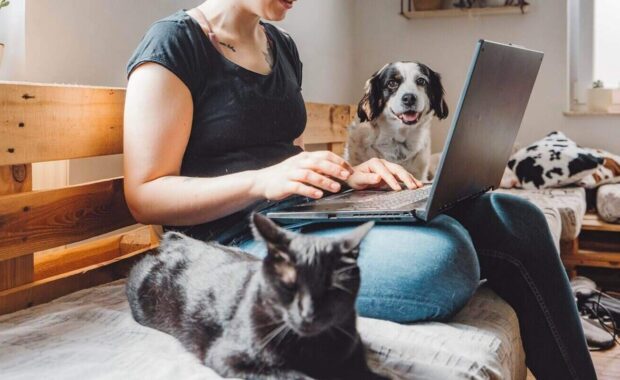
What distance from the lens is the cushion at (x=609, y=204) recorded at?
268 cm

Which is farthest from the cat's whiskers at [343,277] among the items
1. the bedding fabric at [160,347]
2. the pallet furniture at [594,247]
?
the pallet furniture at [594,247]

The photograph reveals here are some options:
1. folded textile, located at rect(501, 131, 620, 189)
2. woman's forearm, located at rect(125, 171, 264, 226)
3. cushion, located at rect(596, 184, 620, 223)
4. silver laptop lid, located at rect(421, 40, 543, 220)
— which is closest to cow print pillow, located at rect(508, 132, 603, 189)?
folded textile, located at rect(501, 131, 620, 189)

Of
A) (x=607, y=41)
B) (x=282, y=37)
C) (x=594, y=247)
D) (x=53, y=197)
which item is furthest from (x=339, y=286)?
(x=607, y=41)

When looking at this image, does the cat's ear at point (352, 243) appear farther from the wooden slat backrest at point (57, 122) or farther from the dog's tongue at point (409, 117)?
the dog's tongue at point (409, 117)

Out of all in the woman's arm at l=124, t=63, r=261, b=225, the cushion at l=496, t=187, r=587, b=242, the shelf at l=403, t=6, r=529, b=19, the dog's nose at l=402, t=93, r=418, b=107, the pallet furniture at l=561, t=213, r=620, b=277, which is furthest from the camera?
the shelf at l=403, t=6, r=529, b=19

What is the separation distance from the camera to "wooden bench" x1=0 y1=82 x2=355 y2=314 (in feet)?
3.45

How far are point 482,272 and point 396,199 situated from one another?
25 centimetres

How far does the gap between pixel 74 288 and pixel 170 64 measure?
0.47 metres

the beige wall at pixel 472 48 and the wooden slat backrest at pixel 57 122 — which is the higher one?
the beige wall at pixel 472 48

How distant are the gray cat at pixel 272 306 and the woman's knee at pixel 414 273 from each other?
201mm

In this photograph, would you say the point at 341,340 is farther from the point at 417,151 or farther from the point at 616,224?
the point at 616,224

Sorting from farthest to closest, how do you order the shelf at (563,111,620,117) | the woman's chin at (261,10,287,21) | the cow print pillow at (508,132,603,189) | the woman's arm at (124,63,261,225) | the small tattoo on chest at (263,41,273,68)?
the shelf at (563,111,620,117)
the cow print pillow at (508,132,603,189)
the small tattoo on chest at (263,41,273,68)
the woman's chin at (261,10,287,21)
the woman's arm at (124,63,261,225)

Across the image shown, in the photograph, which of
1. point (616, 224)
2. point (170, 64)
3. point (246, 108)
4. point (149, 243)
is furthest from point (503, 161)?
point (616, 224)

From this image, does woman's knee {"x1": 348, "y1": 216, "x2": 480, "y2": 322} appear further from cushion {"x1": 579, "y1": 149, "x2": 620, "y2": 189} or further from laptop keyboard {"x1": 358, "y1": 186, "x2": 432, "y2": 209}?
cushion {"x1": 579, "y1": 149, "x2": 620, "y2": 189}
